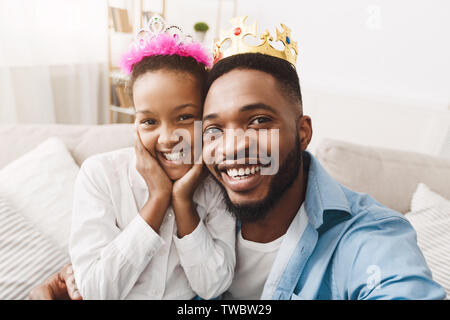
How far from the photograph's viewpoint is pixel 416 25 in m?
1.11

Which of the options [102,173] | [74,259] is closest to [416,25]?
[102,173]

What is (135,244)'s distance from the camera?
0.64 m

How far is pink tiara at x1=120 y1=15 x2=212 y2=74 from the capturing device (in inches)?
28.7

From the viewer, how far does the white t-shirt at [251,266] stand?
791 millimetres

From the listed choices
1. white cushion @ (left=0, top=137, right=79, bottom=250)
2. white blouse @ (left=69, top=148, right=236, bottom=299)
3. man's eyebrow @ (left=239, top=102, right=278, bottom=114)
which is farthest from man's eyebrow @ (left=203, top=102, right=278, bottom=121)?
white cushion @ (left=0, top=137, right=79, bottom=250)

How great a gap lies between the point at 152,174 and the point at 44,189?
1.69 ft

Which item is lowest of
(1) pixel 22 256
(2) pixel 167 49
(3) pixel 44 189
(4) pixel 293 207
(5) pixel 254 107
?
(1) pixel 22 256

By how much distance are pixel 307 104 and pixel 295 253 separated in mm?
717

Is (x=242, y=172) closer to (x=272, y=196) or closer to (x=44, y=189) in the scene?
(x=272, y=196)

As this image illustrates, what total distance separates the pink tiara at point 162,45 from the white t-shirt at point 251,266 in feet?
1.61

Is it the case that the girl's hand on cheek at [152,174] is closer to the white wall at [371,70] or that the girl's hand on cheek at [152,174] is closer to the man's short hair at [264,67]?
the man's short hair at [264,67]

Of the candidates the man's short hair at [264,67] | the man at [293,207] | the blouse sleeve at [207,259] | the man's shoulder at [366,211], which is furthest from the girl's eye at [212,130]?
the man's shoulder at [366,211]

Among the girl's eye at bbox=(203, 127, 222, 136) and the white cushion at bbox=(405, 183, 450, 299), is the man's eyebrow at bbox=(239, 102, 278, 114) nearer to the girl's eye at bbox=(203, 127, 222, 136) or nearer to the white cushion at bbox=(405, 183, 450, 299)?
the girl's eye at bbox=(203, 127, 222, 136)

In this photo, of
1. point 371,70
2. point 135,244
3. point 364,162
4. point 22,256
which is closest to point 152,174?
point 135,244
